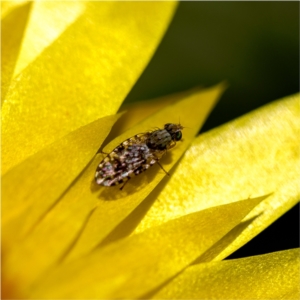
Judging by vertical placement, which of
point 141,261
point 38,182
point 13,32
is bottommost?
point 141,261

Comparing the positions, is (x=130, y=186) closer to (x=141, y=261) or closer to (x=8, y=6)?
(x=141, y=261)

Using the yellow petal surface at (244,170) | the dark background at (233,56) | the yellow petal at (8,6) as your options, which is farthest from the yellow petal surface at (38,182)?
the dark background at (233,56)

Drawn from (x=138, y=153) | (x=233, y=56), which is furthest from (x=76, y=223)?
(x=233, y=56)

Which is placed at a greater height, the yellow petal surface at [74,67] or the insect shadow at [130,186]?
the yellow petal surface at [74,67]

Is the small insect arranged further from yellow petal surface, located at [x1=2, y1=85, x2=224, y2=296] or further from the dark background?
the dark background

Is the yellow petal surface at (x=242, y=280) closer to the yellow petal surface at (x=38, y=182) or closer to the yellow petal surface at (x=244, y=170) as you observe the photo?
the yellow petal surface at (x=244, y=170)

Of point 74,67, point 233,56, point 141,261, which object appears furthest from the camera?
point 233,56

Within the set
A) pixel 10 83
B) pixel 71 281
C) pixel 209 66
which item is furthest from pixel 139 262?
pixel 209 66
